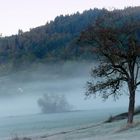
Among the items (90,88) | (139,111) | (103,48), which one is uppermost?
(103,48)

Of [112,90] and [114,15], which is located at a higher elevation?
[114,15]

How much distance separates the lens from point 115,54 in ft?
171

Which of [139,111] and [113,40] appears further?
[139,111]

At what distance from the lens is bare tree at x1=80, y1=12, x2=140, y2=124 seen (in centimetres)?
5234

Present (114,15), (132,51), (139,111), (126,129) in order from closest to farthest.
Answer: (126,129), (132,51), (114,15), (139,111)

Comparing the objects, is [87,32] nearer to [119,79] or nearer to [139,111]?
[119,79]

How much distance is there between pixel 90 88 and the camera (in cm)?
5453

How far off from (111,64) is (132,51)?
218 cm

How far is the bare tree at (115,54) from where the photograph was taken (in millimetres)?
52344

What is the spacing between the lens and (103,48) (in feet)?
173

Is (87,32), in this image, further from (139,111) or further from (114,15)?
(139,111)

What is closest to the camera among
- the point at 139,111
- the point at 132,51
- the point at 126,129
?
the point at 126,129

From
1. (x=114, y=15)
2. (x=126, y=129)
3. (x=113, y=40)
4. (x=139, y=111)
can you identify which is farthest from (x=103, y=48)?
(x=139, y=111)

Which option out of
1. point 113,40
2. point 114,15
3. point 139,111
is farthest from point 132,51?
point 139,111
